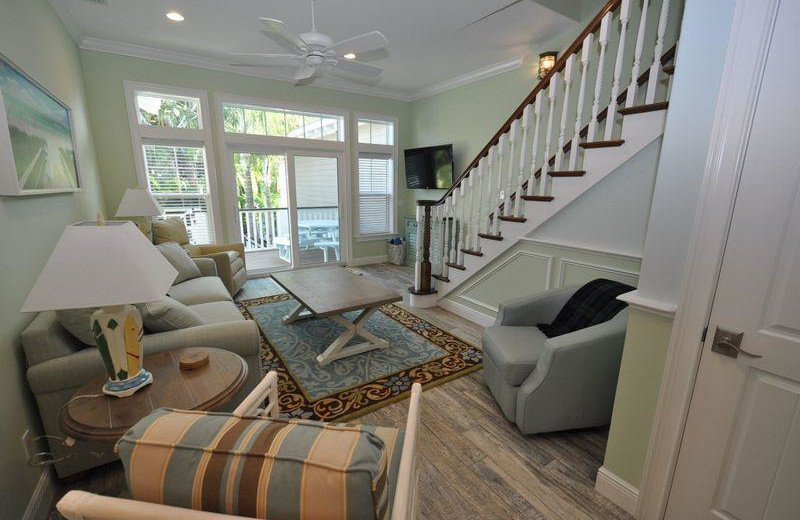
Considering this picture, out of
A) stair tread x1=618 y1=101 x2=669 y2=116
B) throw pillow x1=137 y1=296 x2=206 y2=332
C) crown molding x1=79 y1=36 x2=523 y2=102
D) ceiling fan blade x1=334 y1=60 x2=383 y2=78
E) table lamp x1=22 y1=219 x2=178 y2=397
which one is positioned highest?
crown molding x1=79 y1=36 x2=523 y2=102

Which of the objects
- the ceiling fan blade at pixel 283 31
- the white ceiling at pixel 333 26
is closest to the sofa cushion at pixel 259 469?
the ceiling fan blade at pixel 283 31

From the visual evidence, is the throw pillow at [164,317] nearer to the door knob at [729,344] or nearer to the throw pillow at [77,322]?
the throw pillow at [77,322]

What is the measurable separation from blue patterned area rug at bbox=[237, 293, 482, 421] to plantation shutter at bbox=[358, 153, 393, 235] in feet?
8.83

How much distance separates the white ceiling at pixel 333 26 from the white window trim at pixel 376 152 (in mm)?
1275

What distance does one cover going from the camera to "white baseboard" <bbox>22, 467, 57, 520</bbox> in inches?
55.1

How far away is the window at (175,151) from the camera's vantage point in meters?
4.07

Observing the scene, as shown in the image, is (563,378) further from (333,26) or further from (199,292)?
(333,26)

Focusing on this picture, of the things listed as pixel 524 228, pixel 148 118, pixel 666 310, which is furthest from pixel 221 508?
pixel 148 118

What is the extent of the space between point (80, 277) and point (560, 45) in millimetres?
4412

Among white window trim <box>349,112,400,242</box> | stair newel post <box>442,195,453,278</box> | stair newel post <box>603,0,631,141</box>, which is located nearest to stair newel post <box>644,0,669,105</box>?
stair newel post <box>603,0,631,141</box>

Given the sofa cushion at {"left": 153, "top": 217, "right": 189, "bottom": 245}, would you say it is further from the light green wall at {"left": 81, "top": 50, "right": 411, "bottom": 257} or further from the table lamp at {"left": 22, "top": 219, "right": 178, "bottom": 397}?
the table lamp at {"left": 22, "top": 219, "right": 178, "bottom": 397}

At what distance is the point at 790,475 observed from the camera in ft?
3.67

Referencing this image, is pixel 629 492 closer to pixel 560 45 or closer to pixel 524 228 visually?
pixel 524 228

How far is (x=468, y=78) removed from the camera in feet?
16.0
